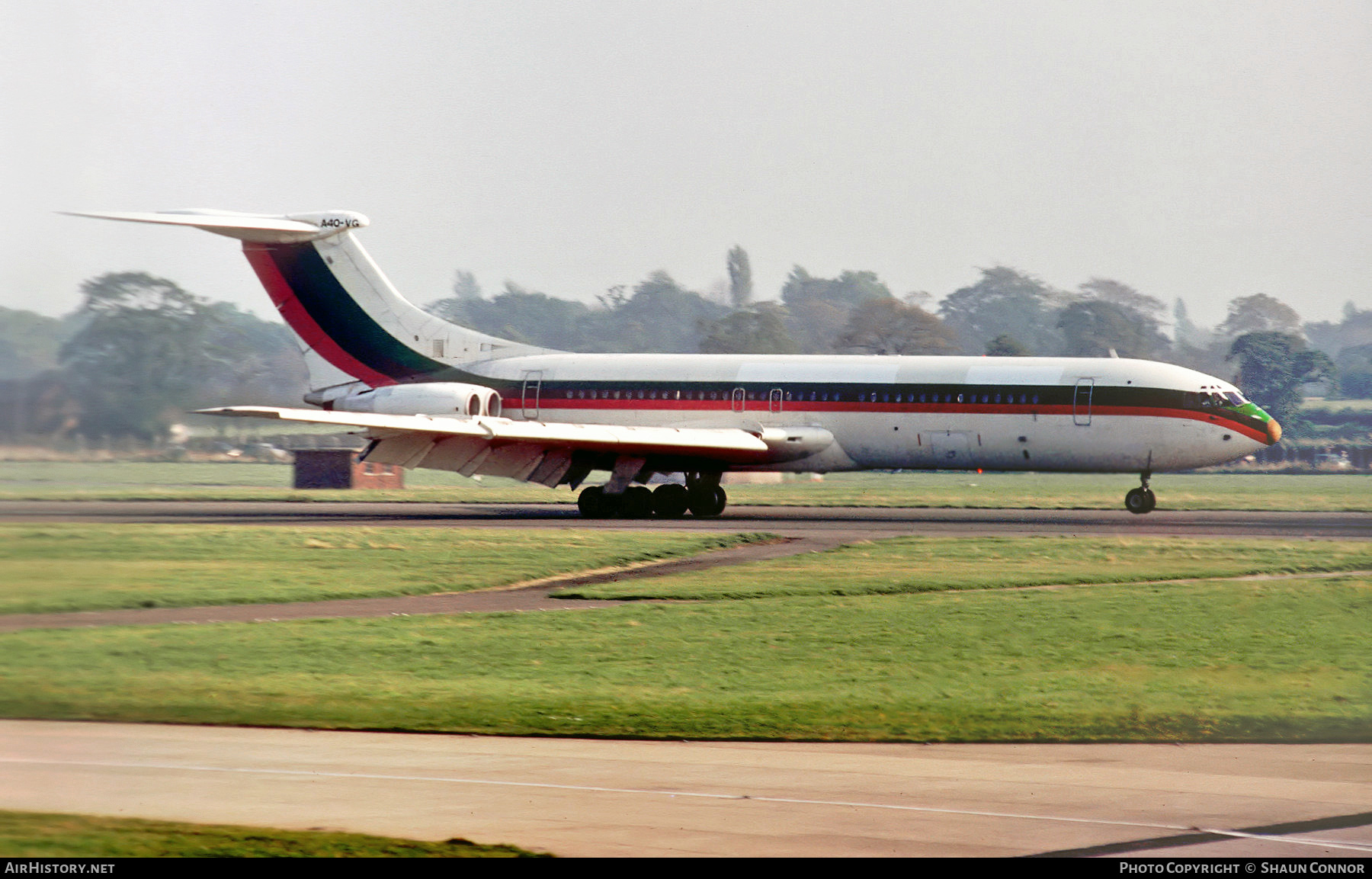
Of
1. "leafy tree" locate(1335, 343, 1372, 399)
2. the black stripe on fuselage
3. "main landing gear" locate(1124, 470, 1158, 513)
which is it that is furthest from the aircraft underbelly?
"leafy tree" locate(1335, 343, 1372, 399)

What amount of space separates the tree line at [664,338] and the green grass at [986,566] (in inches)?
204

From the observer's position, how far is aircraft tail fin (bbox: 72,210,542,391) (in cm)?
4903

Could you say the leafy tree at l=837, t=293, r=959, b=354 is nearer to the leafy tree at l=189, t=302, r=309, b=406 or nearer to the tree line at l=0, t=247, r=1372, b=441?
the tree line at l=0, t=247, r=1372, b=441

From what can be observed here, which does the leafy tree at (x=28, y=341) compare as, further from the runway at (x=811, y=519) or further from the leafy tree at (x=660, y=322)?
the leafy tree at (x=660, y=322)

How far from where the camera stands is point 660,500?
45844 millimetres

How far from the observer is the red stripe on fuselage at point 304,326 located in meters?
49.2

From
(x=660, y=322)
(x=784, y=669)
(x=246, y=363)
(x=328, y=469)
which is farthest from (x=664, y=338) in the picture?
(x=784, y=669)

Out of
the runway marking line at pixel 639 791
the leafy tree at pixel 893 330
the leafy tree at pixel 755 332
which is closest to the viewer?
the runway marking line at pixel 639 791

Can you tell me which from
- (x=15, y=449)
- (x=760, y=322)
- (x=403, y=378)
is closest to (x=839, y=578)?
(x=15, y=449)

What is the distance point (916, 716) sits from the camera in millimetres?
16797

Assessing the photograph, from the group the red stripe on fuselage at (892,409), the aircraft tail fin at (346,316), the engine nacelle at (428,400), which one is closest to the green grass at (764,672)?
the red stripe on fuselage at (892,409)

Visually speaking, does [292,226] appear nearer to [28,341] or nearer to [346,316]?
[346,316]

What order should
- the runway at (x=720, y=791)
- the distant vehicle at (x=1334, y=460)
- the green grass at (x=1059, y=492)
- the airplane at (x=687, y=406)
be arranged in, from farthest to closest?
1. the distant vehicle at (x=1334, y=460)
2. the green grass at (x=1059, y=492)
3. the airplane at (x=687, y=406)
4. the runway at (x=720, y=791)

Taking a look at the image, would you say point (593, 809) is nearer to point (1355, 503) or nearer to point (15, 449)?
point (15, 449)
